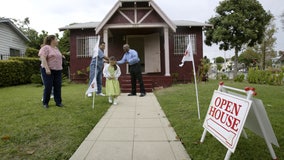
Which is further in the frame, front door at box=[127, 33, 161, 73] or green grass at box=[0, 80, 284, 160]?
front door at box=[127, 33, 161, 73]

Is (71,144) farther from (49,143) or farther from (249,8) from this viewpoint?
(249,8)

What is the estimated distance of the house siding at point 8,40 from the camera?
15.7 m

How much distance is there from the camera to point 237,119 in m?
2.23

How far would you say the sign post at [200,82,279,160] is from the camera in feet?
7.10

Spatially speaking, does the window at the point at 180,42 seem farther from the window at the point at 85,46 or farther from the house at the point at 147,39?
the window at the point at 85,46

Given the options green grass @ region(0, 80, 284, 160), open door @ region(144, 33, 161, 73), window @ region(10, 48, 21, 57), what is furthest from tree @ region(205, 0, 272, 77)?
window @ region(10, 48, 21, 57)

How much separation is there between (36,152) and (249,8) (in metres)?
17.7

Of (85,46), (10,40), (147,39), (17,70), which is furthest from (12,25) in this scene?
(147,39)

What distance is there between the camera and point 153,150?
9.19 feet

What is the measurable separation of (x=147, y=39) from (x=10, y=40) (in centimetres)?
1231

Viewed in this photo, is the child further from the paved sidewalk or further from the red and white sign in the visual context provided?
the red and white sign

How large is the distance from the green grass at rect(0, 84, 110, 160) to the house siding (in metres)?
12.7

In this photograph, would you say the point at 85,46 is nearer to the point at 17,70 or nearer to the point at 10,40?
the point at 17,70

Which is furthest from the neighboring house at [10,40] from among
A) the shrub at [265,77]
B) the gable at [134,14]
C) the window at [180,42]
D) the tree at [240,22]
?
the shrub at [265,77]
